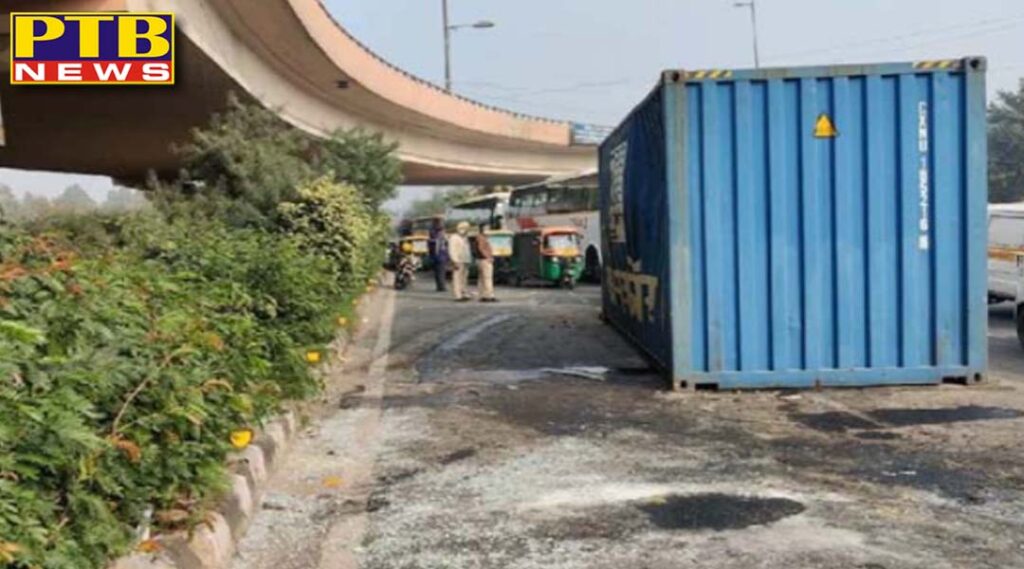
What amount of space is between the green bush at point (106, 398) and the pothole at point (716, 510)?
2039 millimetres

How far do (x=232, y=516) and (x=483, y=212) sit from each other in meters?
34.4

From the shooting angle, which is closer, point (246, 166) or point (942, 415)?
point (942, 415)

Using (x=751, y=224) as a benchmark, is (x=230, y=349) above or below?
below

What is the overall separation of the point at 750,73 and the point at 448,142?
29.1 metres

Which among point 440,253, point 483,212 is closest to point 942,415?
point 440,253

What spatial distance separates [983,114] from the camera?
8.43 meters

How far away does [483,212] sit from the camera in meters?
39.1

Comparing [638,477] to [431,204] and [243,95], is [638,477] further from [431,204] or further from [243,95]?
[431,204]

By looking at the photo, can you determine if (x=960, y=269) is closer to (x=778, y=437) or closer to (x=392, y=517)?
(x=778, y=437)

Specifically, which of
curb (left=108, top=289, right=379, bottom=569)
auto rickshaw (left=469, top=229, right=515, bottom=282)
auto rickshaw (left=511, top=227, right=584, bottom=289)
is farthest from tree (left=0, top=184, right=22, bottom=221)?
auto rickshaw (left=469, top=229, right=515, bottom=282)

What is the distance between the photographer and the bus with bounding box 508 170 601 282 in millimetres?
27578

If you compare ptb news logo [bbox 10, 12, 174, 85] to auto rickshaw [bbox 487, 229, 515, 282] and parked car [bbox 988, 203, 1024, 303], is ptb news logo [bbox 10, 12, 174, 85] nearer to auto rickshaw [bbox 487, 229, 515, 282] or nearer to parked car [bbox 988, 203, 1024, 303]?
parked car [bbox 988, 203, 1024, 303]

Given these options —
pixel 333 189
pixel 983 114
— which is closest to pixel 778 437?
pixel 983 114

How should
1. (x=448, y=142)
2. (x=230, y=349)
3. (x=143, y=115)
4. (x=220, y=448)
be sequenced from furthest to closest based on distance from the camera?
(x=448, y=142) → (x=143, y=115) → (x=230, y=349) → (x=220, y=448)
